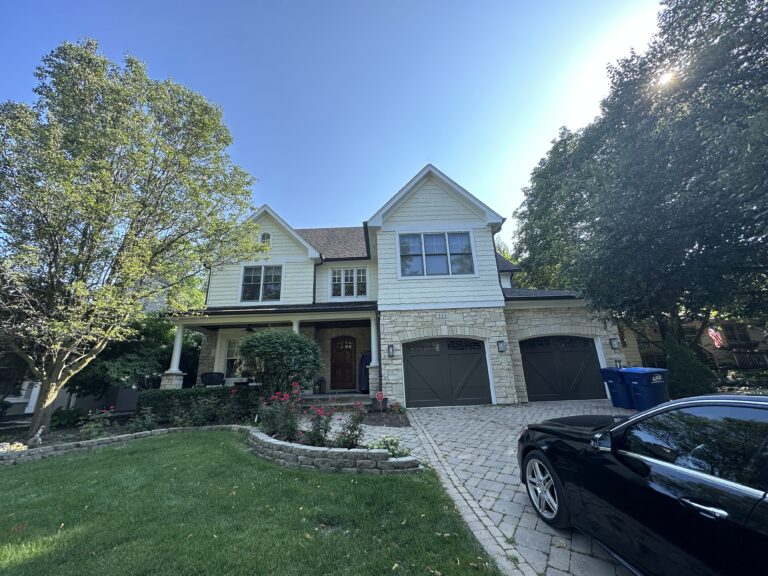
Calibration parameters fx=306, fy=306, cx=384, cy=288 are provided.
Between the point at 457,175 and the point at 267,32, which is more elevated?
the point at 267,32

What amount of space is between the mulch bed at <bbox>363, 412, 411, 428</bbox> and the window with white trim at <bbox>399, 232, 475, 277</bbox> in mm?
4968

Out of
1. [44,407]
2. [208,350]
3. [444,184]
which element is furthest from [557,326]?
[44,407]

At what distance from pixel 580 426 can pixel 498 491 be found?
146cm

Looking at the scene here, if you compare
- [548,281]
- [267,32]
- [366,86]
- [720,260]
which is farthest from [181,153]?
[548,281]

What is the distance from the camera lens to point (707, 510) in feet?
5.92

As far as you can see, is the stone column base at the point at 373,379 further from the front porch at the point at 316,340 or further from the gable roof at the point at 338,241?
the gable roof at the point at 338,241

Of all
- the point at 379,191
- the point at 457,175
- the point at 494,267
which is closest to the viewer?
the point at 494,267

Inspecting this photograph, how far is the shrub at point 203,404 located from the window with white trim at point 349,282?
5.87m

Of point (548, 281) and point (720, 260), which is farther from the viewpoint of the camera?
point (548, 281)

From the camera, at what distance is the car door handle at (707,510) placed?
1724 mm

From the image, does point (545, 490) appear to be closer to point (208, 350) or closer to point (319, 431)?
point (319, 431)

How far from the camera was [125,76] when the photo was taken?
9.78m

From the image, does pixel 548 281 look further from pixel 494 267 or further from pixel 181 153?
pixel 181 153

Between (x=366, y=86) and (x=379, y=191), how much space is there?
4467mm
